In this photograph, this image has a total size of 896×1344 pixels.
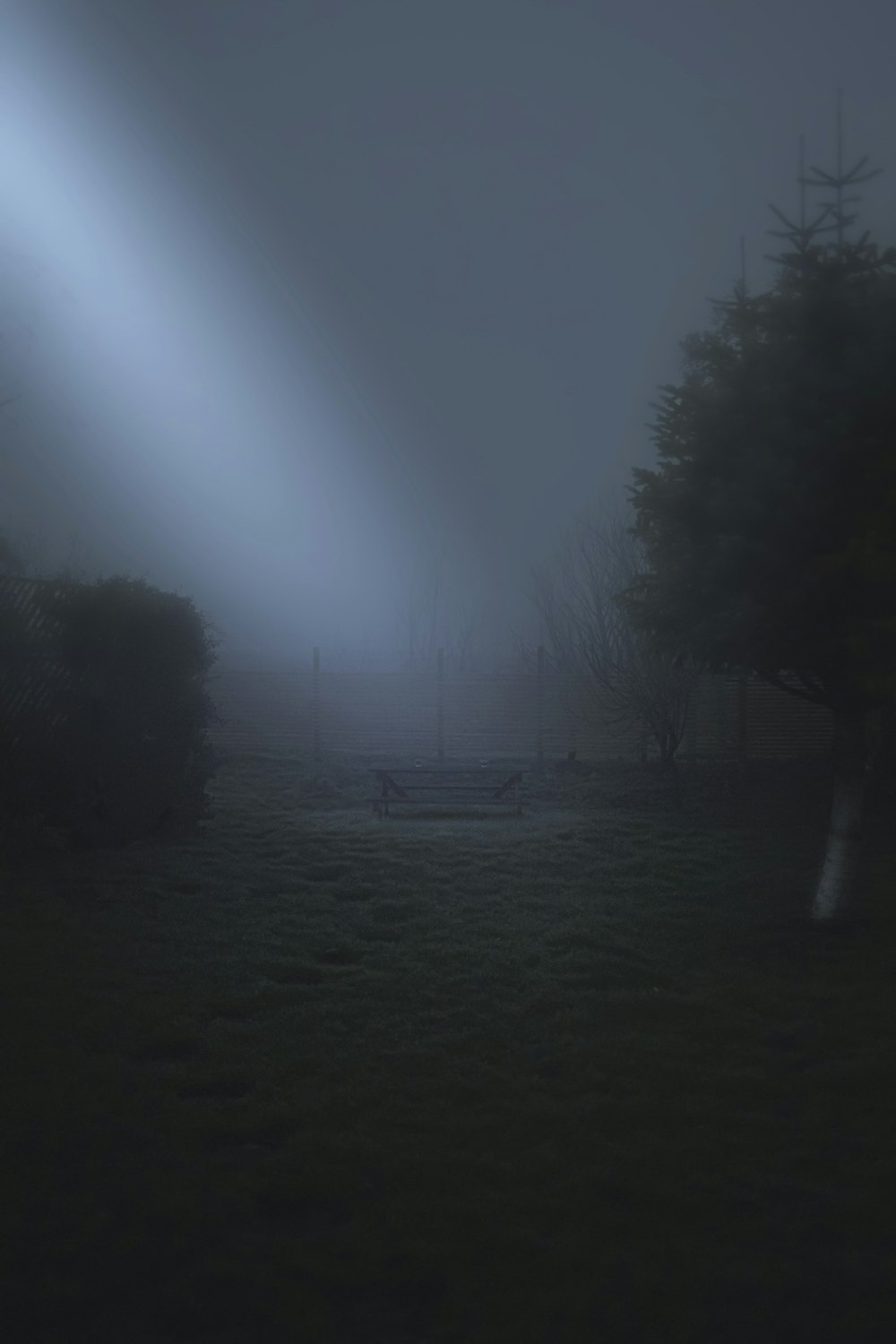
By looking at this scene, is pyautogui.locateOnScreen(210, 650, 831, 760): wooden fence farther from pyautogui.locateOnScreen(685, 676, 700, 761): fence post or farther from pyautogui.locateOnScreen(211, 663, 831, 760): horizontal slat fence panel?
pyautogui.locateOnScreen(685, 676, 700, 761): fence post

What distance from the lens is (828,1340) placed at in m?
2.69

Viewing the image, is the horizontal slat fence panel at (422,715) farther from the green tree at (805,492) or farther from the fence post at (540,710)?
the green tree at (805,492)

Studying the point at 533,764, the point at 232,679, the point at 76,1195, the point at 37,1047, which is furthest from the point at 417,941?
the point at 232,679

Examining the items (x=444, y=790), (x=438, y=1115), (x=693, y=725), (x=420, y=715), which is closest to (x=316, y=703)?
(x=420, y=715)

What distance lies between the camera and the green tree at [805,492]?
623 centimetres

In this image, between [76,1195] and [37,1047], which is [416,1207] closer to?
[76,1195]

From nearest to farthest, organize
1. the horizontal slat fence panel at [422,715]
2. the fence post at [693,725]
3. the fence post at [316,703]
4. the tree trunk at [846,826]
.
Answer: the tree trunk at [846,826] → the fence post at [693,725] → the horizontal slat fence panel at [422,715] → the fence post at [316,703]

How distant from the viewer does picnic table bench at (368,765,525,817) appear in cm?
1324

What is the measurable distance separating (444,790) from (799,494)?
7777 mm

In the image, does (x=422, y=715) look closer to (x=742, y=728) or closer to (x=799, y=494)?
(x=742, y=728)

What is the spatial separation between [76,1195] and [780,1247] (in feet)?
7.12

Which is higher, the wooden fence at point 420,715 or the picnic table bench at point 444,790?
the wooden fence at point 420,715

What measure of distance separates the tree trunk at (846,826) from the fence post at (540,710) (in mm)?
10585

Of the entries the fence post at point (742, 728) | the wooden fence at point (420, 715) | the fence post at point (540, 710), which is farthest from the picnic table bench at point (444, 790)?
the fence post at point (742, 728)
